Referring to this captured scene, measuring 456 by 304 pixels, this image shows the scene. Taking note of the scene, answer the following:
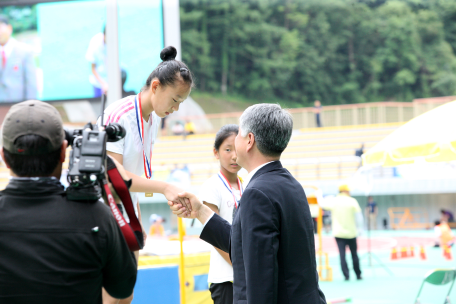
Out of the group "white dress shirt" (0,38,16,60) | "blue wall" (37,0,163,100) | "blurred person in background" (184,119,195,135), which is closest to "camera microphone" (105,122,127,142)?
"blue wall" (37,0,163,100)

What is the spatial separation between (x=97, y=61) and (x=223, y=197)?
745 inches

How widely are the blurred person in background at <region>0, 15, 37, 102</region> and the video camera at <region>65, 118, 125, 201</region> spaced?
73.4ft

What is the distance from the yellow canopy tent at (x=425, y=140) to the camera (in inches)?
196

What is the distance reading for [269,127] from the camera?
2100mm

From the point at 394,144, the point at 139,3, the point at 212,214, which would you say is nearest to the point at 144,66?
the point at 139,3

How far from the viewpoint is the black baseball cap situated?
138 centimetres

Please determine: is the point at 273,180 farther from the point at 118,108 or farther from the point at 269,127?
the point at 118,108

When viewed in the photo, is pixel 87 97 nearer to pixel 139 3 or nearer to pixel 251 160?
pixel 139 3

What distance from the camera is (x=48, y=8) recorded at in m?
20.8

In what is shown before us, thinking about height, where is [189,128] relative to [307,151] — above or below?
above

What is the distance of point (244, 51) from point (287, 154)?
2432 cm

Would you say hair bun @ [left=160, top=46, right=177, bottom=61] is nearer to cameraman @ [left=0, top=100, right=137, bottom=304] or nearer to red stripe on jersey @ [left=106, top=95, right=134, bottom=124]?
red stripe on jersey @ [left=106, top=95, right=134, bottom=124]

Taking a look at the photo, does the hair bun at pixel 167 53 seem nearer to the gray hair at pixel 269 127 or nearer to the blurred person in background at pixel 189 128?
the gray hair at pixel 269 127

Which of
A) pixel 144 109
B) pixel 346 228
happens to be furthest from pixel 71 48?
pixel 144 109
